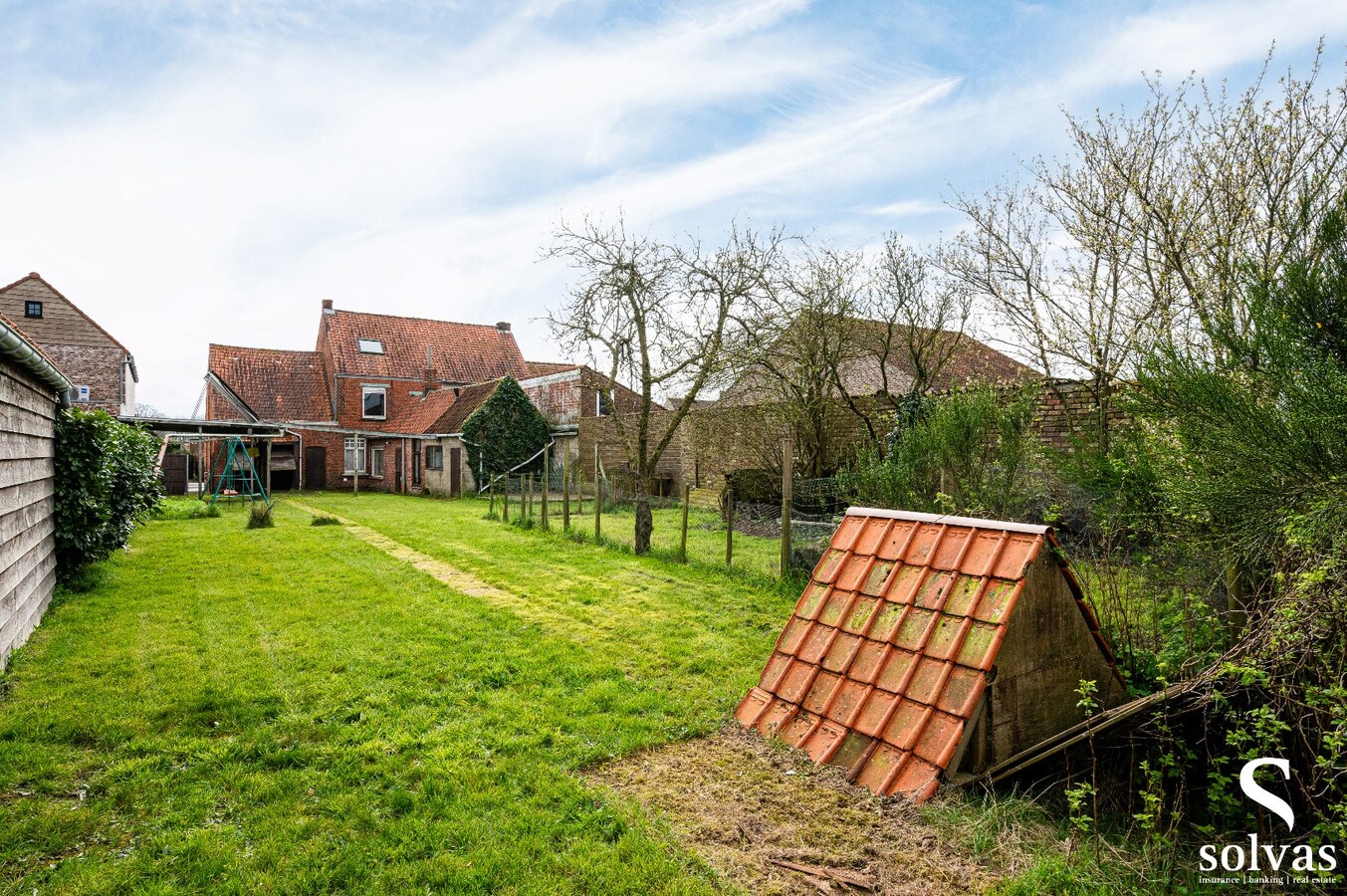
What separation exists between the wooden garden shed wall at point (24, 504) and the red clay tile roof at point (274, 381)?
26.0 meters

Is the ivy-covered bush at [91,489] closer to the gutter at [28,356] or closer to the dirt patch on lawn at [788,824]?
the gutter at [28,356]

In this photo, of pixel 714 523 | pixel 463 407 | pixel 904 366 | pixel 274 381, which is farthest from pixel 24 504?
pixel 274 381

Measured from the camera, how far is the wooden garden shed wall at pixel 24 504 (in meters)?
6.36

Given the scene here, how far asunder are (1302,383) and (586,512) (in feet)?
53.7

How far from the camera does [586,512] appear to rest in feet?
60.8

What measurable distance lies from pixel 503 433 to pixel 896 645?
24.8 m

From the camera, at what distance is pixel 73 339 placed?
29.3 m

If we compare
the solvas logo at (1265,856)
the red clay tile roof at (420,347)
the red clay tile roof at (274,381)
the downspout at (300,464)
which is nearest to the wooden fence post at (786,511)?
the solvas logo at (1265,856)

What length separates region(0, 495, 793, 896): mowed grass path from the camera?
10.9 ft

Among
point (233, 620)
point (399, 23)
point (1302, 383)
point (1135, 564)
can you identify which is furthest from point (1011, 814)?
point (399, 23)

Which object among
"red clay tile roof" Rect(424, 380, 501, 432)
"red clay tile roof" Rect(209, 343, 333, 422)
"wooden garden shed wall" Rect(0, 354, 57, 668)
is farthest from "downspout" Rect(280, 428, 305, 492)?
"wooden garden shed wall" Rect(0, 354, 57, 668)

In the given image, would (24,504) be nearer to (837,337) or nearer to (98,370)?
(837,337)

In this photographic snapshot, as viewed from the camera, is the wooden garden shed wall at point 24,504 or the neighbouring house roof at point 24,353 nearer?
the neighbouring house roof at point 24,353

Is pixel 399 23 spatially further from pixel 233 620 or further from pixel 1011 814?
pixel 1011 814
